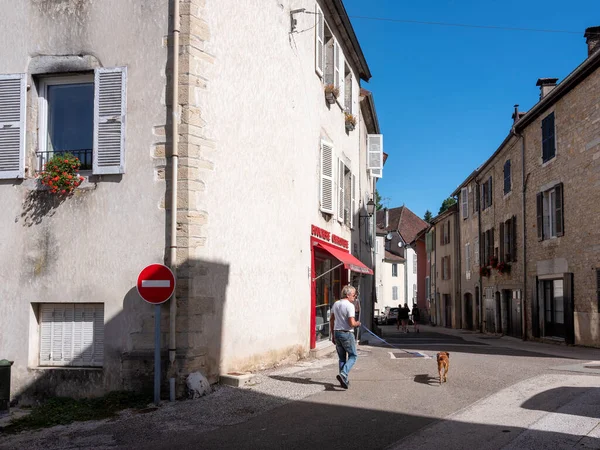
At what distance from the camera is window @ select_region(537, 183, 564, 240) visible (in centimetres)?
1912

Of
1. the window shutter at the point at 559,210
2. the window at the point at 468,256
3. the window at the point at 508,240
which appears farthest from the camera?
the window at the point at 468,256

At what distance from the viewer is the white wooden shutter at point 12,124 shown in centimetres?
981

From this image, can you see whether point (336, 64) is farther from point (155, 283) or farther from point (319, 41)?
point (155, 283)

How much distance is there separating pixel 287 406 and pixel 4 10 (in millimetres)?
7253

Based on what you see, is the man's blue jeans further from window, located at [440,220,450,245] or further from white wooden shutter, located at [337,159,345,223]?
window, located at [440,220,450,245]

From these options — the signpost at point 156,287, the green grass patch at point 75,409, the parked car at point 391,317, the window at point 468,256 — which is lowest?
the parked car at point 391,317

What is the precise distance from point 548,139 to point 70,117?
15.1 meters

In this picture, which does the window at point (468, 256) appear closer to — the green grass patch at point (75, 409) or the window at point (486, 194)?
the window at point (486, 194)

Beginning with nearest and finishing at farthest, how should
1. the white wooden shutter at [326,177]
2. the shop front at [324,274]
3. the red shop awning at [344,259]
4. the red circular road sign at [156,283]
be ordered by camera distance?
the red circular road sign at [156,283] < the red shop awning at [344,259] < the shop front at [324,274] < the white wooden shutter at [326,177]

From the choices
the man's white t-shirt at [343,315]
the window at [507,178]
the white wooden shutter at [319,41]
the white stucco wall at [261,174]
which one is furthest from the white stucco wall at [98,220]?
the window at [507,178]

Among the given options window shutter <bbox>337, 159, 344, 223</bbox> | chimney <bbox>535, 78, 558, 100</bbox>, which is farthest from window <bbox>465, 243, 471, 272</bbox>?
window shutter <bbox>337, 159, 344, 223</bbox>

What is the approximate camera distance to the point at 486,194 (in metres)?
29.4

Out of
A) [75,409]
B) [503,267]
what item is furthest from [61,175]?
[503,267]

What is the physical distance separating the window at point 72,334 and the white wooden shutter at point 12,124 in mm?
2125
